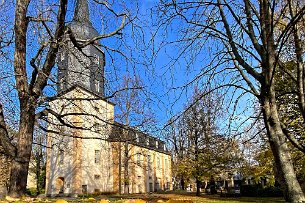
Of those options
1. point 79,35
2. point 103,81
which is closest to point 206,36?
point 103,81

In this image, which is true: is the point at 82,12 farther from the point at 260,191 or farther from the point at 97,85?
the point at 260,191

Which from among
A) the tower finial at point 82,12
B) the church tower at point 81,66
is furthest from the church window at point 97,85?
the tower finial at point 82,12

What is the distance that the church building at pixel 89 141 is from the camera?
5.80m

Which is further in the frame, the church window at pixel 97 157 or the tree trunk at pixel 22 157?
the church window at pixel 97 157

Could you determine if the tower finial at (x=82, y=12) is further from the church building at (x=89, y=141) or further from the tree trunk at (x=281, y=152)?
the tree trunk at (x=281, y=152)

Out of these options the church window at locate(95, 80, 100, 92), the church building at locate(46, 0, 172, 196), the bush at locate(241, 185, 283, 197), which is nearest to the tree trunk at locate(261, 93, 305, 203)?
the church building at locate(46, 0, 172, 196)

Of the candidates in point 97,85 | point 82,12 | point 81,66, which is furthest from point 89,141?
point 82,12

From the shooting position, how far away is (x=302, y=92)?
18.9ft

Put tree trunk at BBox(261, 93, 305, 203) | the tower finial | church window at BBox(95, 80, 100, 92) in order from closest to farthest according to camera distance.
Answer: tree trunk at BBox(261, 93, 305, 203) < the tower finial < church window at BBox(95, 80, 100, 92)

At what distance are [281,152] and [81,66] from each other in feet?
13.2

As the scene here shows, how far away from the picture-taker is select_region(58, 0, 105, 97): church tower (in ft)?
18.3

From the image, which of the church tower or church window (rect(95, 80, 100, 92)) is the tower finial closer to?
the church tower

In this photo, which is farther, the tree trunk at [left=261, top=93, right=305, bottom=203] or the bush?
the bush

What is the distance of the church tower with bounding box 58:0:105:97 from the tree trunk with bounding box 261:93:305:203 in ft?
10.7
